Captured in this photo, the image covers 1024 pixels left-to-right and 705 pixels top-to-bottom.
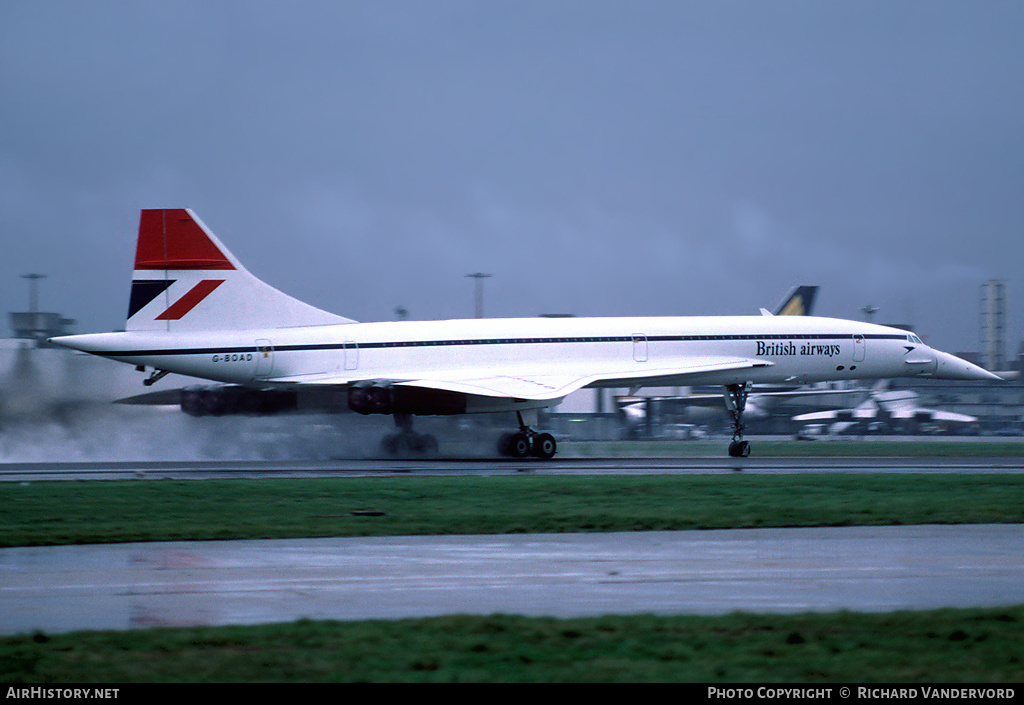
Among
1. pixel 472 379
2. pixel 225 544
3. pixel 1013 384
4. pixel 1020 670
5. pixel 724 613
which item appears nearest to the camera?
pixel 1020 670

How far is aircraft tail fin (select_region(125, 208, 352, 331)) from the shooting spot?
33.9m

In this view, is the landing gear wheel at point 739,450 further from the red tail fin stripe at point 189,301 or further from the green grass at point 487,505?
the red tail fin stripe at point 189,301

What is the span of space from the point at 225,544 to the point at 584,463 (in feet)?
56.5

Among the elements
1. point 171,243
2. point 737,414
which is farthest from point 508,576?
point 171,243

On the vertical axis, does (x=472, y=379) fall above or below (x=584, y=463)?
above

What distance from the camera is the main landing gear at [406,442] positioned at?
34.4 m

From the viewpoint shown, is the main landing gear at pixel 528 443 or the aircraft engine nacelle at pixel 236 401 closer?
the main landing gear at pixel 528 443

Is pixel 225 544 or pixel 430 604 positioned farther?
pixel 225 544

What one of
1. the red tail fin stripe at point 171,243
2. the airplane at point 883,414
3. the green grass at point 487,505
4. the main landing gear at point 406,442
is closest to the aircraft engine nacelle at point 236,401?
the main landing gear at point 406,442

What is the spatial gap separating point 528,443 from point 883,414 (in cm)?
3625

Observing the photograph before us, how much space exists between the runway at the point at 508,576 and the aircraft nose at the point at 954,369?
2513 centimetres
